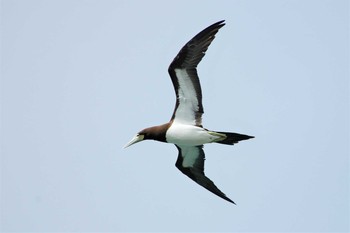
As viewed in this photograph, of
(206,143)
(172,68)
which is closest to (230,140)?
(206,143)

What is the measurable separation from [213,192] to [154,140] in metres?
2.52

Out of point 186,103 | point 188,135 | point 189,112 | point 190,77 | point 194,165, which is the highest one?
point 190,77

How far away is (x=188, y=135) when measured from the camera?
2444 centimetres

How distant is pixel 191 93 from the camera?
79.9ft

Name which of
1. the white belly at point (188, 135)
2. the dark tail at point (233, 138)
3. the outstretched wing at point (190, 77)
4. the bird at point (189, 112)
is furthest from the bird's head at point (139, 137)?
the dark tail at point (233, 138)

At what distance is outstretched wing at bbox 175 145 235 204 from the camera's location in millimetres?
25812

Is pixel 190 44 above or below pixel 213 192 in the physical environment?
above

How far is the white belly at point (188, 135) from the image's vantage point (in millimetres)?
24391

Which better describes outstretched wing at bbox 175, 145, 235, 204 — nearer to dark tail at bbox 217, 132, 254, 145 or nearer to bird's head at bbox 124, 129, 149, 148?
bird's head at bbox 124, 129, 149, 148

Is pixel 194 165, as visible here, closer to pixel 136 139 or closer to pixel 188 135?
pixel 188 135

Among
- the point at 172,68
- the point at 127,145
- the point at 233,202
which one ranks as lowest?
the point at 233,202

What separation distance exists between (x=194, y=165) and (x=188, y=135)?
1.88m

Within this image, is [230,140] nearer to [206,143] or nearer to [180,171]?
[206,143]

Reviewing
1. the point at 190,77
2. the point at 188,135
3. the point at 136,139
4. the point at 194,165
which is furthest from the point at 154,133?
the point at 194,165
